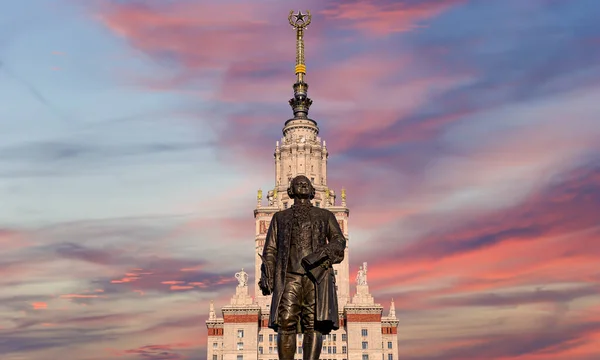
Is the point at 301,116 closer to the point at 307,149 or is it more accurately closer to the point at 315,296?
the point at 307,149

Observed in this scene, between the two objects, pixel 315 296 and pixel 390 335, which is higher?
pixel 390 335

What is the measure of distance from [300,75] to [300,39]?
350 inches

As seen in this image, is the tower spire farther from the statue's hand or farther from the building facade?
the statue's hand

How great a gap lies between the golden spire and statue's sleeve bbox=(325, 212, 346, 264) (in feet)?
495

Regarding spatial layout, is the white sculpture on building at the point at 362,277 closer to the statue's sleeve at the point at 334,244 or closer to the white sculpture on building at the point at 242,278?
the white sculpture on building at the point at 242,278

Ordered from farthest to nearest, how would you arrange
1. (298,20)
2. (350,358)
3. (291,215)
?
(298,20) → (350,358) → (291,215)

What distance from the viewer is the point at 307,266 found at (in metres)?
19.9

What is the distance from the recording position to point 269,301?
502ft

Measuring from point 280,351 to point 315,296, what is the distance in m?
1.73

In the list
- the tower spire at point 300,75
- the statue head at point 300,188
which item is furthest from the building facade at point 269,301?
the statue head at point 300,188

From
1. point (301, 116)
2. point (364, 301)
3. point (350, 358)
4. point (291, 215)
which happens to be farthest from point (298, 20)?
point (291, 215)

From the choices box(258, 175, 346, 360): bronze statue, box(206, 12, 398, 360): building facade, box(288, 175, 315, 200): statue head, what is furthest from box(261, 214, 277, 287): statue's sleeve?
box(206, 12, 398, 360): building facade

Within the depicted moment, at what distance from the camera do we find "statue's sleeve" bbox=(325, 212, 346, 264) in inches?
783

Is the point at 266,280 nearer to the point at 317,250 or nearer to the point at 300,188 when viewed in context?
the point at 317,250
